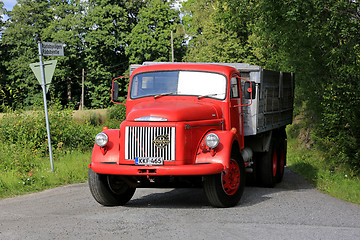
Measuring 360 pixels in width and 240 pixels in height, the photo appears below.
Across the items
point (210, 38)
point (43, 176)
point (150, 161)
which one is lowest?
point (43, 176)

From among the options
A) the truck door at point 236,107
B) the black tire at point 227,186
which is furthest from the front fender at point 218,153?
the truck door at point 236,107

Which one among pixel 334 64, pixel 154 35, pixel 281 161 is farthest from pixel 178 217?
pixel 154 35

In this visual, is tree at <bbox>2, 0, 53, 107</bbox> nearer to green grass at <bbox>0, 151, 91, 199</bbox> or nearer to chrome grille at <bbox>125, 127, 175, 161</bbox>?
green grass at <bbox>0, 151, 91, 199</bbox>

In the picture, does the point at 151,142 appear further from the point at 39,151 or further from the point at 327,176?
the point at 39,151

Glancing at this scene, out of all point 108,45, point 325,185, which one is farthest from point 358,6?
point 108,45

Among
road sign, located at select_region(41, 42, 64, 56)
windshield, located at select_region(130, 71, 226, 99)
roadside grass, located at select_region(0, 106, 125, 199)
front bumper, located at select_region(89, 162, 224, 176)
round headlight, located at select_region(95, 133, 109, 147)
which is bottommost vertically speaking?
roadside grass, located at select_region(0, 106, 125, 199)

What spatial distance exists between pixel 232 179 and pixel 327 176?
5.30 m

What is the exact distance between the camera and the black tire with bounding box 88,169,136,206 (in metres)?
9.41

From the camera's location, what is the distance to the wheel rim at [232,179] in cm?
934

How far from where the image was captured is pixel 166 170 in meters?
8.70

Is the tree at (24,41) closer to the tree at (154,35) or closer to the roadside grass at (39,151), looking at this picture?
the tree at (154,35)

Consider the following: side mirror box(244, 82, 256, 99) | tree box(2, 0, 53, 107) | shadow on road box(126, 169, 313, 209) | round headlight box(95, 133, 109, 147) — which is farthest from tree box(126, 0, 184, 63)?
round headlight box(95, 133, 109, 147)

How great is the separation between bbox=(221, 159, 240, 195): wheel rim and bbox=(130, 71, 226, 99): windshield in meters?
1.36

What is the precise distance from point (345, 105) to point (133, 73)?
5.51 m
